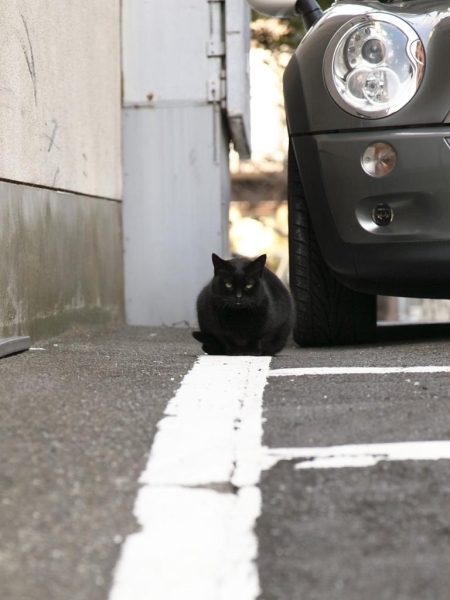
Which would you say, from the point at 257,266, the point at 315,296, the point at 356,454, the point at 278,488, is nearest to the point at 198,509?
the point at 278,488

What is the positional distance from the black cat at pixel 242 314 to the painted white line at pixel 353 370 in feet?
3.46

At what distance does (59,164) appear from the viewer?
205 inches

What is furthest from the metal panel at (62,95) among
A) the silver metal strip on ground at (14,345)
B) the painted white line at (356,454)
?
the painted white line at (356,454)

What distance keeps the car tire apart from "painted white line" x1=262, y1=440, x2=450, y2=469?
2122 millimetres

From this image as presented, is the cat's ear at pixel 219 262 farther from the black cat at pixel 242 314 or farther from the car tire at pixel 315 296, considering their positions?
the car tire at pixel 315 296

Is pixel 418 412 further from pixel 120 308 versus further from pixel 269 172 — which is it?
pixel 269 172

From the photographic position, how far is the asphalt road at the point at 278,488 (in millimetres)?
1740

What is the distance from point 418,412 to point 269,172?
13670mm

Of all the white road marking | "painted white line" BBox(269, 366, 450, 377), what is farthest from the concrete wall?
the white road marking

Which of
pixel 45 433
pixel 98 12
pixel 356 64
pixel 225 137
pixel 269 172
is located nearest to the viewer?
Result: pixel 45 433

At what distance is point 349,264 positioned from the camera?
411 cm

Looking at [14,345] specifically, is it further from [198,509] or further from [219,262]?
[198,509]

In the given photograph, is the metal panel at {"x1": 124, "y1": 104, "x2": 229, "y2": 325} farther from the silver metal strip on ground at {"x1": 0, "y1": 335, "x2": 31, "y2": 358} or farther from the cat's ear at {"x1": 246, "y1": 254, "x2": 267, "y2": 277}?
the silver metal strip on ground at {"x1": 0, "y1": 335, "x2": 31, "y2": 358}

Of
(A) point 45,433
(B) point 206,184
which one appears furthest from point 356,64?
(B) point 206,184
